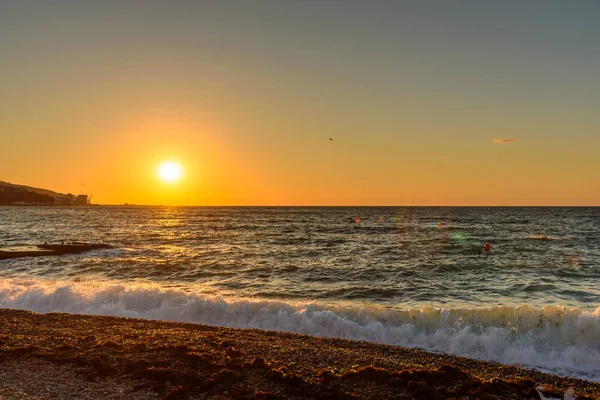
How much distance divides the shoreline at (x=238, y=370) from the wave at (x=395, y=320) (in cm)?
159

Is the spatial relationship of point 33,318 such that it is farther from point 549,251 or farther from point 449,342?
point 549,251

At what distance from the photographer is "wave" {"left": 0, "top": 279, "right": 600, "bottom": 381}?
1127cm

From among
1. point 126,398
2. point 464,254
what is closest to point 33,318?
point 126,398

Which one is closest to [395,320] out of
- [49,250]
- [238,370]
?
[238,370]

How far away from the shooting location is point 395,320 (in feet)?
44.9

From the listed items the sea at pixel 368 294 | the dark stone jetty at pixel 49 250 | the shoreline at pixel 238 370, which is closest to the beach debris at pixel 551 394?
the shoreline at pixel 238 370

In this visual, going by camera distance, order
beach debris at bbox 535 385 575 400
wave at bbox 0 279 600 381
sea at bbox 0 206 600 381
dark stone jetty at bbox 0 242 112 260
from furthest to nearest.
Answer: dark stone jetty at bbox 0 242 112 260 → sea at bbox 0 206 600 381 → wave at bbox 0 279 600 381 → beach debris at bbox 535 385 575 400

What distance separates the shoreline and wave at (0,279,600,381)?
1.59 m

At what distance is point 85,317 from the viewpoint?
13.7m

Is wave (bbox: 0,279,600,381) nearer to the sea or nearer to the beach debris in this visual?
the sea

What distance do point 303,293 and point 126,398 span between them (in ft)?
38.7

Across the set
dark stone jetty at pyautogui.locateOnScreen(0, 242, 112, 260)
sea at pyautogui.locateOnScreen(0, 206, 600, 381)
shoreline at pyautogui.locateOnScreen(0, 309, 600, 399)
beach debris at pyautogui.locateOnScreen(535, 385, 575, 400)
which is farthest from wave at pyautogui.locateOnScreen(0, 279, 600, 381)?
dark stone jetty at pyautogui.locateOnScreen(0, 242, 112, 260)

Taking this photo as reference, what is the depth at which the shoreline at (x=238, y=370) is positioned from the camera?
300 inches

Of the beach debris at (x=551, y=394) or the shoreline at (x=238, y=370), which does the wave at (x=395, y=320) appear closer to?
the shoreline at (x=238, y=370)
